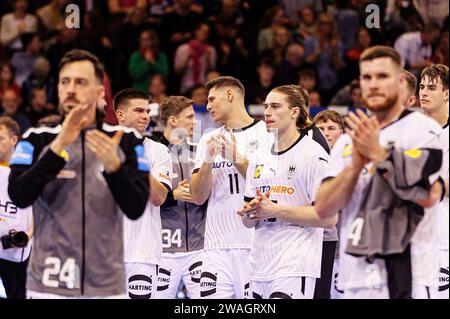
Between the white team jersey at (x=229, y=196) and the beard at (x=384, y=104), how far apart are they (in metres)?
3.54

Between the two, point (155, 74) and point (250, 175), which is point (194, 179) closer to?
point (250, 175)

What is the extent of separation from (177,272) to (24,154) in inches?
179

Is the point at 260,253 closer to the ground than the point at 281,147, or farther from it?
closer to the ground

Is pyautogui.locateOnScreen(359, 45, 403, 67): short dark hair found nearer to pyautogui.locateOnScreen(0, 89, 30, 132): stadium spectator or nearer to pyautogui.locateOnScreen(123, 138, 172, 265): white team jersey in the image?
pyautogui.locateOnScreen(123, 138, 172, 265): white team jersey

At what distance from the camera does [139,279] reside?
11.2m

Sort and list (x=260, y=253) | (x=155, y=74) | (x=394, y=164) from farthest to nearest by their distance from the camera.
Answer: (x=155, y=74)
(x=260, y=253)
(x=394, y=164)

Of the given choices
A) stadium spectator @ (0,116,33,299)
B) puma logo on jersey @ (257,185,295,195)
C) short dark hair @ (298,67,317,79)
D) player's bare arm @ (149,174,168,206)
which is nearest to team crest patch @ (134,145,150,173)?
player's bare arm @ (149,174,168,206)

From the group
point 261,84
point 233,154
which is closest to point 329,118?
point 233,154

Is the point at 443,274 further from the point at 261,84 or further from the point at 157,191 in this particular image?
the point at 261,84

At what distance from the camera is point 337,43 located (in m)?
19.0

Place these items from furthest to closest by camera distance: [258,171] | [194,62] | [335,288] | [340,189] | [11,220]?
[194,62] < [335,288] < [11,220] < [258,171] < [340,189]
